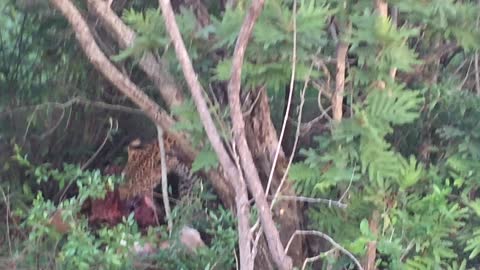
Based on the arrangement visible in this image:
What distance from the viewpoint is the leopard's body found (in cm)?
342

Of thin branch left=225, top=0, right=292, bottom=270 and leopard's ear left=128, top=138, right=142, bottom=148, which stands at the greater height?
thin branch left=225, top=0, right=292, bottom=270

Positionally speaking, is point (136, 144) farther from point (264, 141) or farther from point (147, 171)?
point (264, 141)

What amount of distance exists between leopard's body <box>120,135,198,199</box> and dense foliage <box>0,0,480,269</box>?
0.28m

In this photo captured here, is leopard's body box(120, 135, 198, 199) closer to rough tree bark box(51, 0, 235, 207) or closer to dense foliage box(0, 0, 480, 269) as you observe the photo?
dense foliage box(0, 0, 480, 269)

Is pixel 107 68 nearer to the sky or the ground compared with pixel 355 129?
nearer to the sky

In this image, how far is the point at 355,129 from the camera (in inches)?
89.4

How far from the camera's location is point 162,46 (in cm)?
244

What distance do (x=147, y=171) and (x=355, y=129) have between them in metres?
1.37

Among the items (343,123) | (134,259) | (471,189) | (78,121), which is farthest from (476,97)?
(78,121)

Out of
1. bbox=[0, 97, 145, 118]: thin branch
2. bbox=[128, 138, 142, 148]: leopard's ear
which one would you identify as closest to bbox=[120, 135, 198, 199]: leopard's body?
bbox=[128, 138, 142, 148]: leopard's ear

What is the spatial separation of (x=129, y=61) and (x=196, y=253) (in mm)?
652

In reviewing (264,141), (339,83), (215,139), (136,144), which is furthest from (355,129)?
(136,144)

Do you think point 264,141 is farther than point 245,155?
Yes

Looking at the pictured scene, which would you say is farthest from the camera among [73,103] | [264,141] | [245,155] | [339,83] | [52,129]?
[52,129]
